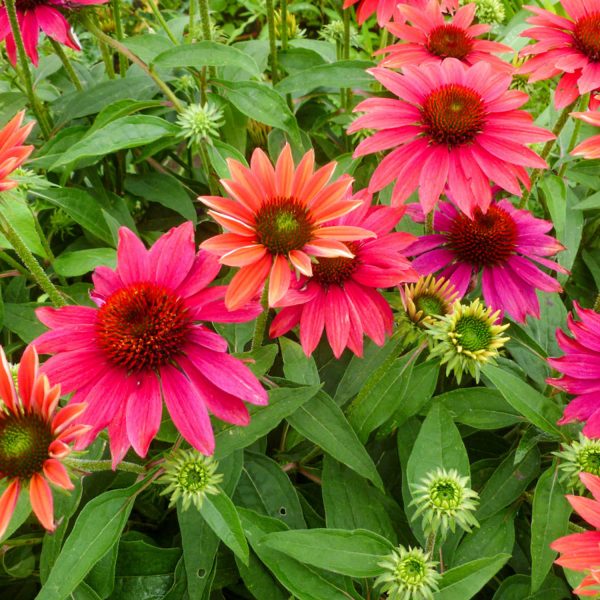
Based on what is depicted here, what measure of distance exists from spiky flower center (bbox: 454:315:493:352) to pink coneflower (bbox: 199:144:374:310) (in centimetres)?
18

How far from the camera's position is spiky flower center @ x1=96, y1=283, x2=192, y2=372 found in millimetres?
680

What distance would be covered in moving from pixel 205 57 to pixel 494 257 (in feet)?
1.74

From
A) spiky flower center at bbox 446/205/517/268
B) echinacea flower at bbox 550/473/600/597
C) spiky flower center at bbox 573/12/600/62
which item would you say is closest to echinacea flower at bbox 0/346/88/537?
echinacea flower at bbox 550/473/600/597

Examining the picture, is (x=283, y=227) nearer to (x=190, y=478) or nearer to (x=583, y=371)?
(x=190, y=478)

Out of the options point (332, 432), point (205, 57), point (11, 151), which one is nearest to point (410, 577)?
point (332, 432)

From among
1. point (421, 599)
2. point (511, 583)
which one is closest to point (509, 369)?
point (511, 583)

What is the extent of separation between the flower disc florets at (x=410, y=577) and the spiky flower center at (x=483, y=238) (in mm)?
445

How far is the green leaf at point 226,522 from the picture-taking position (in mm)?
704

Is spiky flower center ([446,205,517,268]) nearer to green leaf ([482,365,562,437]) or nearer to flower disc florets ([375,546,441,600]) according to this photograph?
green leaf ([482,365,562,437])

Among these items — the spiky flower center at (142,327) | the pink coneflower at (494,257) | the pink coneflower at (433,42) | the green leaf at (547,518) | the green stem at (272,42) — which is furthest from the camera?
the green stem at (272,42)

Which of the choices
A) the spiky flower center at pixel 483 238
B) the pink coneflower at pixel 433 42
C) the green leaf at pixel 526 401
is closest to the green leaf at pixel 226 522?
the green leaf at pixel 526 401

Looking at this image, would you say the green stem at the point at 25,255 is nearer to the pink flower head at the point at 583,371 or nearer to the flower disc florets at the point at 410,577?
the flower disc florets at the point at 410,577

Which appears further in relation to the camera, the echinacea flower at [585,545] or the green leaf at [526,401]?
the green leaf at [526,401]

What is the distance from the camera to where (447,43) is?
1.07 metres
